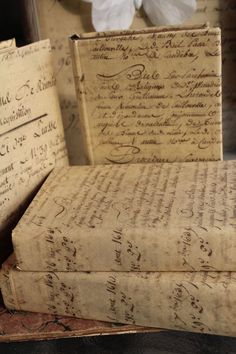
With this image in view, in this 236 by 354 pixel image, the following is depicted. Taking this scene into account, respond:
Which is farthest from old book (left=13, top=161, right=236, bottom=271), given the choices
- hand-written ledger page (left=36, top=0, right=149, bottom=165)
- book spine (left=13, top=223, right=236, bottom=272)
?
hand-written ledger page (left=36, top=0, right=149, bottom=165)

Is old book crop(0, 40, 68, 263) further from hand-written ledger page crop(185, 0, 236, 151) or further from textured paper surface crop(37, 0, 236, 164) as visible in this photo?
hand-written ledger page crop(185, 0, 236, 151)

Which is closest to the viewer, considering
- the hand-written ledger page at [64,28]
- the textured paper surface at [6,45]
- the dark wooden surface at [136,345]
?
the dark wooden surface at [136,345]

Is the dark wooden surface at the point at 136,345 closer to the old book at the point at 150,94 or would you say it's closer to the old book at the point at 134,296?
the old book at the point at 134,296

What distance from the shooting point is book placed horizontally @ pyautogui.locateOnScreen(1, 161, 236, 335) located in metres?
0.56

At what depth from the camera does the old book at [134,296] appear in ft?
1.82

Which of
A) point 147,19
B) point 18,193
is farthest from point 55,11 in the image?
point 18,193

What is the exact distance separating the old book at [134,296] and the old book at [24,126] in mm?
106

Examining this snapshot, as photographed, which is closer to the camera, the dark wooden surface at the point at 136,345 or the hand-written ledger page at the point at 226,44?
the dark wooden surface at the point at 136,345

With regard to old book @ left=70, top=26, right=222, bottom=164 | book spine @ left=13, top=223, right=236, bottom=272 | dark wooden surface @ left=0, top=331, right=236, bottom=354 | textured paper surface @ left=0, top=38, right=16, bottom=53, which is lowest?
dark wooden surface @ left=0, top=331, right=236, bottom=354

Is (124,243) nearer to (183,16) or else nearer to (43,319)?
(43,319)

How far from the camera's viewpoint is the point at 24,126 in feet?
2.32

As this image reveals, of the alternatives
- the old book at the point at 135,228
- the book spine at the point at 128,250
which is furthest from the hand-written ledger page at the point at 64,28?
the book spine at the point at 128,250

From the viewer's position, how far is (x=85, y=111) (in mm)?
748
